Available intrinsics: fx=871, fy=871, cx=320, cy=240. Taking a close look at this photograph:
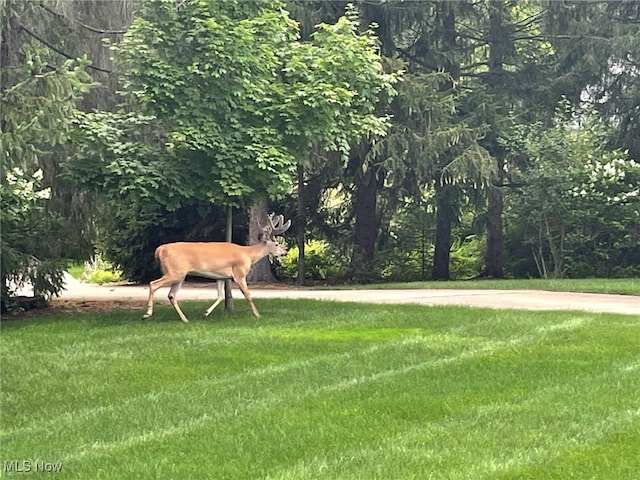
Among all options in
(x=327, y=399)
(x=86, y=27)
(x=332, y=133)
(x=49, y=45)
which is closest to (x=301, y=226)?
(x=86, y=27)

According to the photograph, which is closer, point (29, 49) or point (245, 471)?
point (245, 471)

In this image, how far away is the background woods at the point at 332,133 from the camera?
11.3m

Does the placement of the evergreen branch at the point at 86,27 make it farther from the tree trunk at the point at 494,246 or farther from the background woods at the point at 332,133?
the tree trunk at the point at 494,246

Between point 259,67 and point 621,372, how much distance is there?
621cm

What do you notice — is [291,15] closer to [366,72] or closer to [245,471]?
[366,72]

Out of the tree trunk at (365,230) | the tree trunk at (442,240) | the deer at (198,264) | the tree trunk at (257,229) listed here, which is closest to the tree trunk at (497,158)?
the tree trunk at (442,240)

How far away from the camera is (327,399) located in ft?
21.6

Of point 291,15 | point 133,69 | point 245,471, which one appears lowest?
point 245,471

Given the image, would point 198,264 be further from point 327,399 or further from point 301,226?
point 301,226

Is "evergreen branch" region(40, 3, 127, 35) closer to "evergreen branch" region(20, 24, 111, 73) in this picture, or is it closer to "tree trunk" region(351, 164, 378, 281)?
"evergreen branch" region(20, 24, 111, 73)

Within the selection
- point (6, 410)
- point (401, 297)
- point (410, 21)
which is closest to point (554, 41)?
point (410, 21)

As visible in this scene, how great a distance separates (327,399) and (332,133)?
622 centimetres

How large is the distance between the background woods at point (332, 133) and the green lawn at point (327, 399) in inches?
93.6

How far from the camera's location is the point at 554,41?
22.4m
